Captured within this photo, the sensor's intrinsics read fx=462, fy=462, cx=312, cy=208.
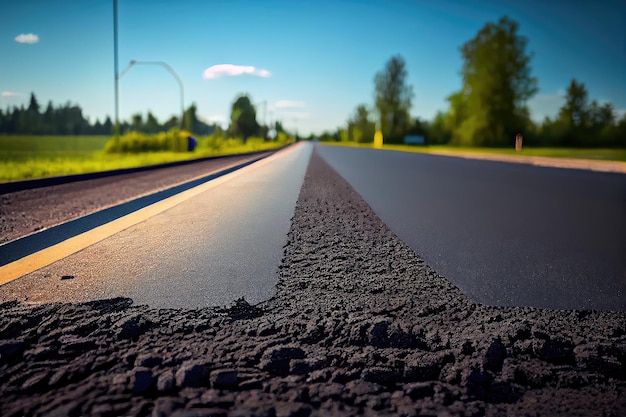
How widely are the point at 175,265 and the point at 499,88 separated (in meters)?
67.7

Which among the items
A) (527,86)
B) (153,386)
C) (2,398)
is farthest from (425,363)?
(527,86)

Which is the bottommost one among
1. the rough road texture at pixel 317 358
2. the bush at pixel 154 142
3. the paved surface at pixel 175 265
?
the rough road texture at pixel 317 358

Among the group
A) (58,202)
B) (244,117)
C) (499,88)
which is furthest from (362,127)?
(58,202)

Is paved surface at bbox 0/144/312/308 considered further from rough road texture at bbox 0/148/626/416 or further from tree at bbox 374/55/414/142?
tree at bbox 374/55/414/142

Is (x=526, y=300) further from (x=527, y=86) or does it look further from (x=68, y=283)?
(x=527, y=86)

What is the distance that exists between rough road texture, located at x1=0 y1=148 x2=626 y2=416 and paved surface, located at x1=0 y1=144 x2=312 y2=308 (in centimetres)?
24

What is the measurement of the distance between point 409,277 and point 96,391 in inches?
106

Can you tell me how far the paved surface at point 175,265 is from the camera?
338 centimetres

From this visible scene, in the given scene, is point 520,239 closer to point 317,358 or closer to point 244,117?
point 317,358

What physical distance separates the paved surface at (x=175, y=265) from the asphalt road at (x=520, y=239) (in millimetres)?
1756

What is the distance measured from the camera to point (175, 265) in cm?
421

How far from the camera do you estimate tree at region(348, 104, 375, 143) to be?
133 metres

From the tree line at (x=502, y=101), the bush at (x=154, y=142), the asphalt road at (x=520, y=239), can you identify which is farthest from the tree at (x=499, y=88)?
the asphalt road at (x=520, y=239)

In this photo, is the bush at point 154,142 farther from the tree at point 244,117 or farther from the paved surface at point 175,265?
the tree at point 244,117
